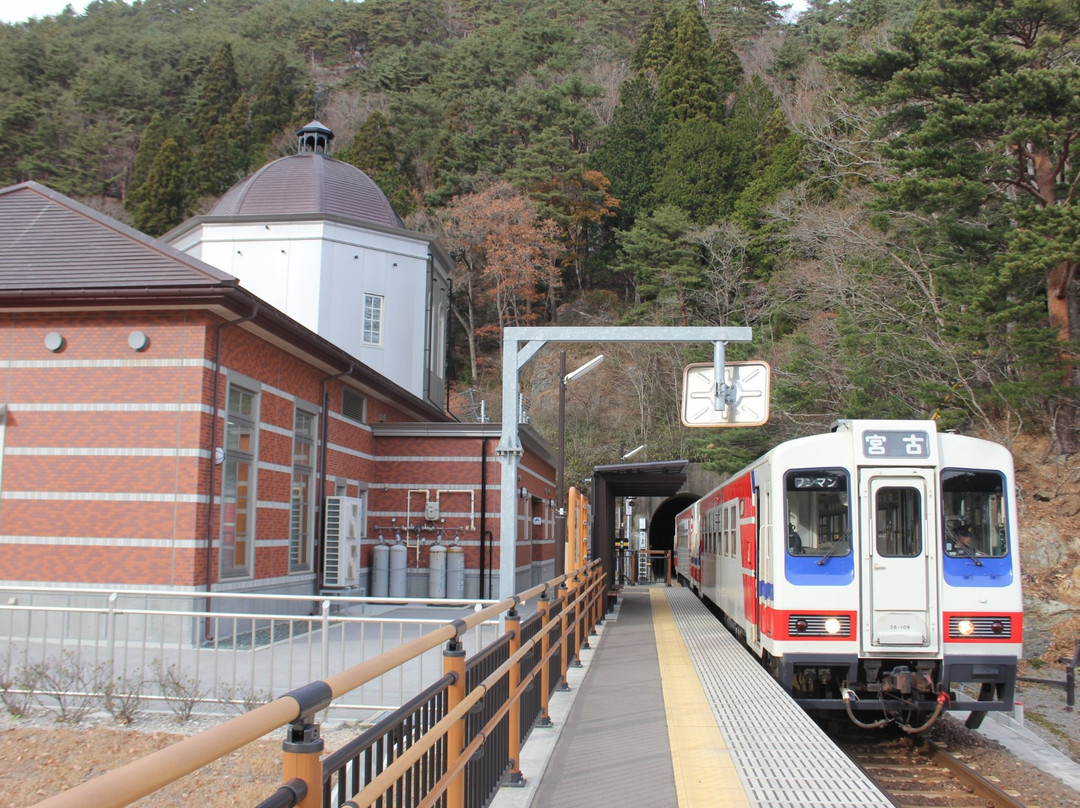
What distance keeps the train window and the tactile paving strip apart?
6.28ft

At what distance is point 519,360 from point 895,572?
468cm

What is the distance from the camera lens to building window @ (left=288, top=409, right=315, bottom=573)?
17.7m

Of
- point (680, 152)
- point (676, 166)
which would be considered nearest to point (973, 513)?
point (676, 166)

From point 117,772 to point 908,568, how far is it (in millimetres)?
9350

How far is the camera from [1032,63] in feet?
69.6

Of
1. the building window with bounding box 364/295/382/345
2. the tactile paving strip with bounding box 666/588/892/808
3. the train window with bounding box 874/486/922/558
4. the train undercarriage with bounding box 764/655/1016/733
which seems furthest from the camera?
the building window with bounding box 364/295/382/345

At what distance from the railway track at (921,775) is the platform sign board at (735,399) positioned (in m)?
3.76

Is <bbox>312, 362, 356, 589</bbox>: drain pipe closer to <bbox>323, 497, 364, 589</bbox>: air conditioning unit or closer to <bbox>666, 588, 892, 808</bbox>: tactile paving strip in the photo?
<bbox>323, 497, 364, 589</bbox>: air conditioning unit

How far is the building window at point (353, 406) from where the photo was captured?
20469mm

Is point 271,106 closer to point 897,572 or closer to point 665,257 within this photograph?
point 665,257

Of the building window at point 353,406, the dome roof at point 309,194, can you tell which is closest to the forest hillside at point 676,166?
the dome roof at point 309,194

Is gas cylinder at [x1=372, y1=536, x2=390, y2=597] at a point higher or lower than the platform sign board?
lower

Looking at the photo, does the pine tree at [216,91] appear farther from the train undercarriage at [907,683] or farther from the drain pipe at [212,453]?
the train undercarriage at [907,683]

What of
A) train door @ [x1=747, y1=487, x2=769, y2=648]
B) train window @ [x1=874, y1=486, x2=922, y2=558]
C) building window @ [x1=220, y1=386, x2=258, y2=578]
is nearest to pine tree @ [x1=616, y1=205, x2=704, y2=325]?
building window @ [x1=220, y1=386, x2=258, y2=578]
